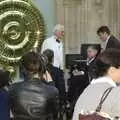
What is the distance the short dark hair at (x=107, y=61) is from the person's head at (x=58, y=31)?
19.9ft

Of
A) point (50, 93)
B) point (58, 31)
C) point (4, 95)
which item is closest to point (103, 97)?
point (50, 93)

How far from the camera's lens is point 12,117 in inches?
190

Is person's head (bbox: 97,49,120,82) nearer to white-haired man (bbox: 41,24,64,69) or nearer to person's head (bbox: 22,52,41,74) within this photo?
person's head (bbox: 22,52,41,74)

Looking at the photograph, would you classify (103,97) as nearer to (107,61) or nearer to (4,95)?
(107,61)

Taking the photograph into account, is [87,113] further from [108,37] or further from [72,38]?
[72,38]

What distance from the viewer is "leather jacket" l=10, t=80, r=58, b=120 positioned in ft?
15.2

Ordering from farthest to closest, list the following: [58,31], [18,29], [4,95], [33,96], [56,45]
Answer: [18,29] < [56,45] < [58,31] < [4,95] < [33,96]

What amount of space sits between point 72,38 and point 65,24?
0.95 ft

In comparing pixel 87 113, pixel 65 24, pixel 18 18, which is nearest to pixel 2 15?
pixel 18 18

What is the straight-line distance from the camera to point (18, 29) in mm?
10617

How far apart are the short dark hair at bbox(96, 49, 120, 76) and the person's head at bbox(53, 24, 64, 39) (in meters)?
6.06

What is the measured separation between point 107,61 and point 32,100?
104cm

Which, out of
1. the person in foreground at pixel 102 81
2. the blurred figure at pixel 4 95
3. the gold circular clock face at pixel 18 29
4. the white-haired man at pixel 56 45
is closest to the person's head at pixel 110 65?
the person in foreground at pixel 102 81

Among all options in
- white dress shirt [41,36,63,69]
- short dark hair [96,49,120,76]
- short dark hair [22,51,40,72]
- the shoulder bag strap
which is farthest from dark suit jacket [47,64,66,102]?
the shoulder bag strap
